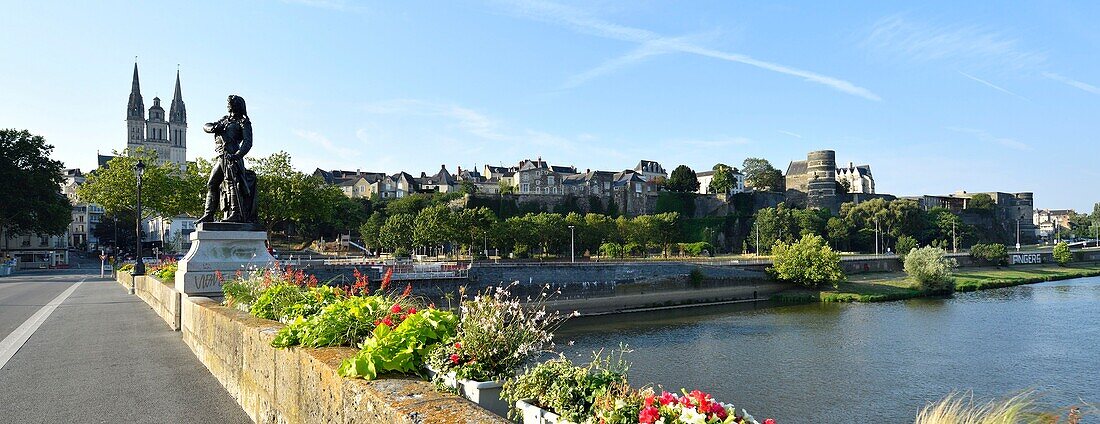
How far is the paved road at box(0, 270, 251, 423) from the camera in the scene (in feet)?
21.0

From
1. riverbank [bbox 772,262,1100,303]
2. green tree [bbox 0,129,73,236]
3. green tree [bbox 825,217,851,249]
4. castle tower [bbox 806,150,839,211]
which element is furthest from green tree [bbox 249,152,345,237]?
castle tower [bbox 806,150,839,211]

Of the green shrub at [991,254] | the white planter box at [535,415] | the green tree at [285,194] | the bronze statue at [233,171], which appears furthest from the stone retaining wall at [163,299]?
the green shrub at [991,254]

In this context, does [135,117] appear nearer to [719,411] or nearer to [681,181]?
[681,181]

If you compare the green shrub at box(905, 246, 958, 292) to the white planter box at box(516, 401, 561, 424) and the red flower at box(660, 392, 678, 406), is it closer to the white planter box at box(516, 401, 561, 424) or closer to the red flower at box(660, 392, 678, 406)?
the white planter box at box(516, 401, 561, 424)

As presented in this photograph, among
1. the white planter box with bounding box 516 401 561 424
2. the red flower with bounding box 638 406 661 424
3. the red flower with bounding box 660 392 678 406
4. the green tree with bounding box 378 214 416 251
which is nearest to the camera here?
the red flower with bounding box 638 406 661 424

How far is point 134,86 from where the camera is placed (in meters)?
134

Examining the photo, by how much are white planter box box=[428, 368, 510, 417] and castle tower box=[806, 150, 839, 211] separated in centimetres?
10544

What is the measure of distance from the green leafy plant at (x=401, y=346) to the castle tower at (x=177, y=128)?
497ft

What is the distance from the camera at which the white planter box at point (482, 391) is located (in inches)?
154

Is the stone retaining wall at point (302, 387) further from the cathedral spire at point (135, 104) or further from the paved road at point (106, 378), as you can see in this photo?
the cathedral spire at point (135, 104)

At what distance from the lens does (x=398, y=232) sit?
67875 mm

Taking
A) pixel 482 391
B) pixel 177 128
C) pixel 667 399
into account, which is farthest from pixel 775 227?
pixel 177 128

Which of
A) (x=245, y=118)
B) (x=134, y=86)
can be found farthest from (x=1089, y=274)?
(x=134, y=86)

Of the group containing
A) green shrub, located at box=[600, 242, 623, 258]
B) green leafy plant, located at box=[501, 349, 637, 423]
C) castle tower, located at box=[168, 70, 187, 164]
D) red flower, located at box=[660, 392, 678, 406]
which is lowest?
green shrub, located at box=[600, 242, 623, 258]
